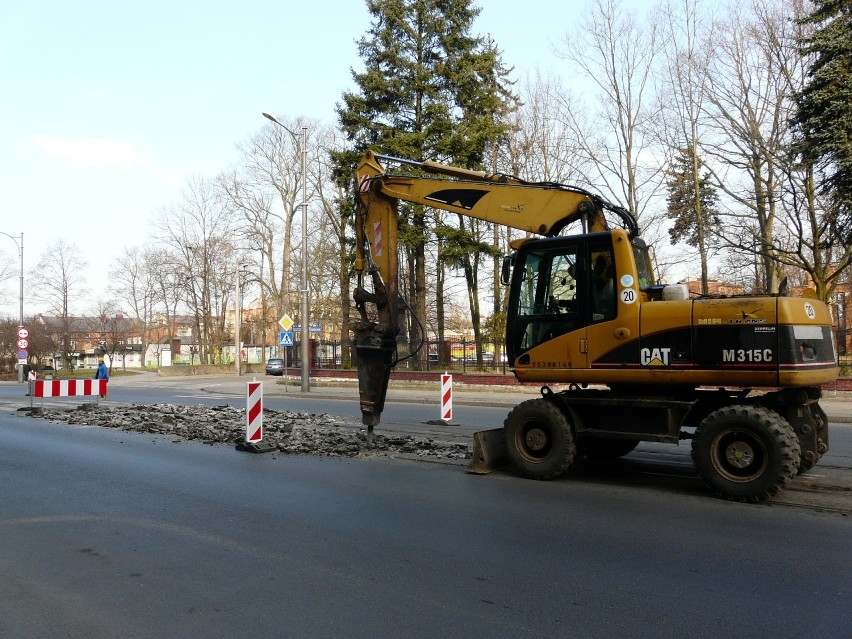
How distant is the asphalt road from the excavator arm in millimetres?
1891

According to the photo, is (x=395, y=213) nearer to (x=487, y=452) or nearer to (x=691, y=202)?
(x=487, y=452)

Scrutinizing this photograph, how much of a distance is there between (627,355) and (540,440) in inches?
60.4

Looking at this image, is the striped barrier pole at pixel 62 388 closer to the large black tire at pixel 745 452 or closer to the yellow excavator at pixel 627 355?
the yellow excavator at pixel 627 355

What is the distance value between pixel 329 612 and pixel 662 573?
245 cm

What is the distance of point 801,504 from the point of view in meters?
7.29

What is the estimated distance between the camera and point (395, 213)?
34.7ft

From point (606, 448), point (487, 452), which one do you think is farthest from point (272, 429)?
point (606, 448)

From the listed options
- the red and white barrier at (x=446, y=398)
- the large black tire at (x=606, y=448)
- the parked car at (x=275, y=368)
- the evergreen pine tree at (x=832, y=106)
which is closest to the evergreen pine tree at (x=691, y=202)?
the evergreen pine tree at (x=832, y=106)

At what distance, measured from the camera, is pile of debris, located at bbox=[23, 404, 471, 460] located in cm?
1109

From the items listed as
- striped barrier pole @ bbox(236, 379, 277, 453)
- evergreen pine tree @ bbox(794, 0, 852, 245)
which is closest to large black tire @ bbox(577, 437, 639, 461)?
striped barrier pole @ bbox(236, 379, 277, 453)

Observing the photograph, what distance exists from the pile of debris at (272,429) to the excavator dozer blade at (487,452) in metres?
1.15

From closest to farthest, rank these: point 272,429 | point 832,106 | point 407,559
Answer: point 407,559 → point 272,429 → point 832,106

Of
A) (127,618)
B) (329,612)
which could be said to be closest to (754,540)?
(329,612)

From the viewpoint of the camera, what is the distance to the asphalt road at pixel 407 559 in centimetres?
435
